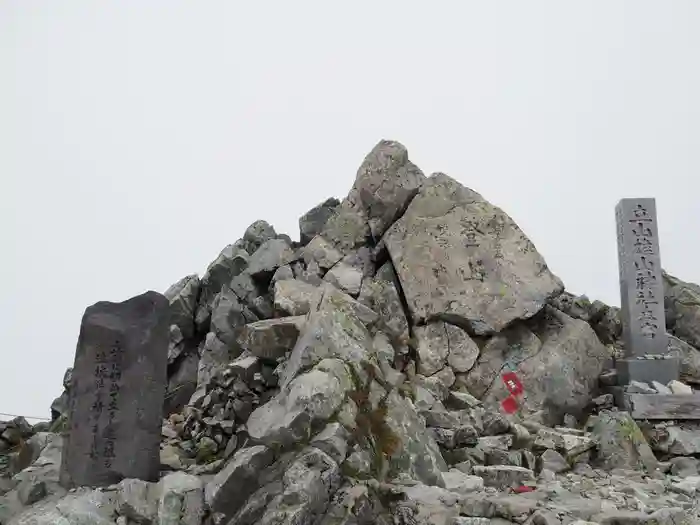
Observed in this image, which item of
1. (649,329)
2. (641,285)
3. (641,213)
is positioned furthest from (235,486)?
(641,213)

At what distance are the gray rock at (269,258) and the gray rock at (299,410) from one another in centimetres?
928

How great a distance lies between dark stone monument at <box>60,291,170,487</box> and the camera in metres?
8.31

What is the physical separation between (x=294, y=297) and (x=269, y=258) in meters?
4.41

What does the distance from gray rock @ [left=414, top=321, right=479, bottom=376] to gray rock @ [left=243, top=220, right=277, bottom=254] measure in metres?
7.46

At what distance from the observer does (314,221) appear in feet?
64.2

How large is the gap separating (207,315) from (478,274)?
8.84 meters

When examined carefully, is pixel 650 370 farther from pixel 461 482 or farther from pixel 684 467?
pixel 461 482

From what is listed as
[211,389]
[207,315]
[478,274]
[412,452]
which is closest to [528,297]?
[478,274]

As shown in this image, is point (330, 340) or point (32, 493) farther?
point (330, 340)

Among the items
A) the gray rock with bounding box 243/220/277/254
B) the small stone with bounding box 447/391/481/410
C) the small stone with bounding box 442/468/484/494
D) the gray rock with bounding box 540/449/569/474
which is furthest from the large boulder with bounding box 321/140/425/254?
the small stone with bounding box 442/468/484/494

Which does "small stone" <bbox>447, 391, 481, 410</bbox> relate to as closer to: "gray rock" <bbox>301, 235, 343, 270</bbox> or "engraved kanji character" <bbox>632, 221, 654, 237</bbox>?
"gray rock" <bbox>301, 235, 343, 270</bbox>

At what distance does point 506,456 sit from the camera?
10047mm

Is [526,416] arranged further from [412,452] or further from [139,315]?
[139,315]

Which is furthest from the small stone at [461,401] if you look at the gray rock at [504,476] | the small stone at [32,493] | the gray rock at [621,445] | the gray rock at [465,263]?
the small stone at [32,493]
